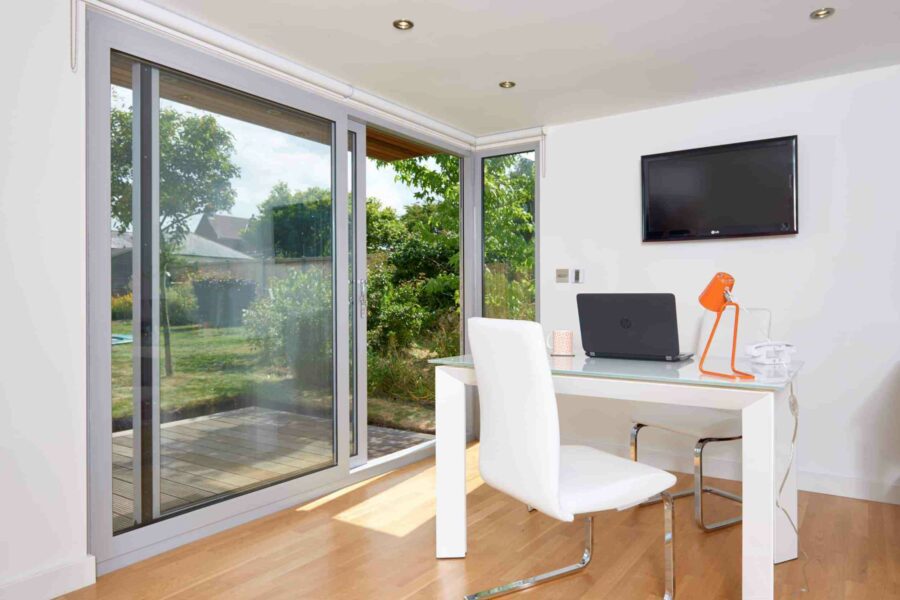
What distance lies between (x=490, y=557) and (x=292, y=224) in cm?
189

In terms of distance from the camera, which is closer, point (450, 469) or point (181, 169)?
point (450, 469)

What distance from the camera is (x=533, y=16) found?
8.66ft

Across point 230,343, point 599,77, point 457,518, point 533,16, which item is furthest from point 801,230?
point 230,343

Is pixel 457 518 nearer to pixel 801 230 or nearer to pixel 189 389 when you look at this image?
pixel 189 389

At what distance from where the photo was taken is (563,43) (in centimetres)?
292

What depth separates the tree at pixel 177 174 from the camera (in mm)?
2463

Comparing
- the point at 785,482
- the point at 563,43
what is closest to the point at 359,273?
the point at 563,43

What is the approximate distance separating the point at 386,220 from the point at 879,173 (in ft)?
9.91

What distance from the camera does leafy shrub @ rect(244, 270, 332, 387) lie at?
3.09 meters

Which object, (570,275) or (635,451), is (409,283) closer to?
(570,275)

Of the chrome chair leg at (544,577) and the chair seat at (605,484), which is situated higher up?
the chair seat at (605,484)
